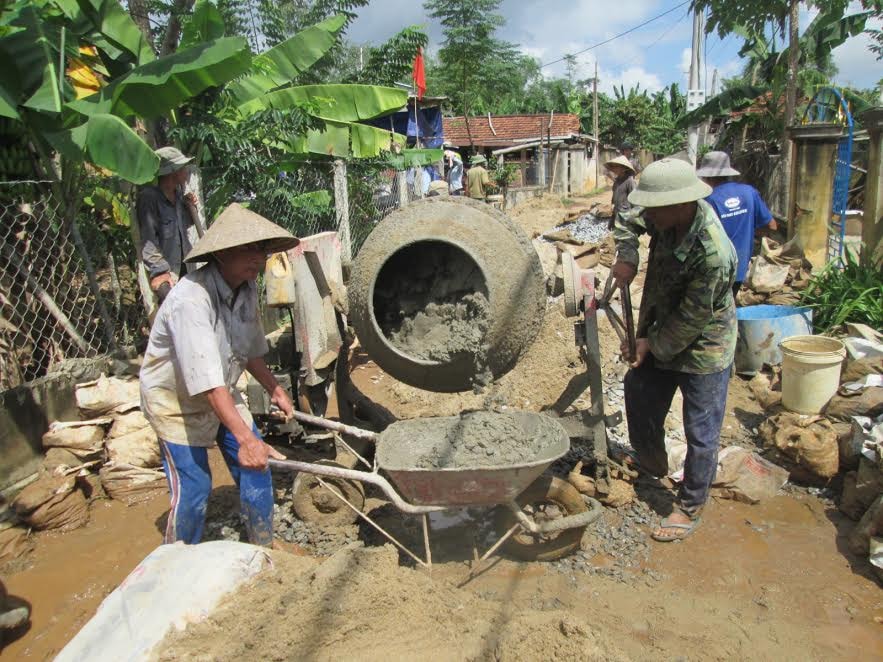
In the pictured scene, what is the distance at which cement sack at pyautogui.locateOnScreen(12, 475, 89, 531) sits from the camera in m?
3.57

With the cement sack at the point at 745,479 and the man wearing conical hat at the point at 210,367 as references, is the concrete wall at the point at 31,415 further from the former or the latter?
the cement sack at the point at 745,479

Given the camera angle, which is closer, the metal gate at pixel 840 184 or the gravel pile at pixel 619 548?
the gravel pile at pixel 619 548

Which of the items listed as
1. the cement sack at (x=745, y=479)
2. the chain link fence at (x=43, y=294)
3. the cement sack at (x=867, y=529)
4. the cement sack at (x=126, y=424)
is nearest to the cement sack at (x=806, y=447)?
the cement sack at (x=745, y=479)

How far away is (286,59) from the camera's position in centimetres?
647

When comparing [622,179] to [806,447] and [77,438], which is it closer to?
[806,447]

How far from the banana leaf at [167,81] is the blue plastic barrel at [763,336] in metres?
4.63

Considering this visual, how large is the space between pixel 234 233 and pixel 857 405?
13.7ft

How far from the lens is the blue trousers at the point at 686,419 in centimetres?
336

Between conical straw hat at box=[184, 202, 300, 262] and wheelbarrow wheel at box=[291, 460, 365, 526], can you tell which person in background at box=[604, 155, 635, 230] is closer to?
wheelbarrow wheel at box=[291, 460, 365, 526]

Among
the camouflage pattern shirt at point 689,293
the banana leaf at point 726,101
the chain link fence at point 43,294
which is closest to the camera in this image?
the camouflage pattern shirt at point 689,293

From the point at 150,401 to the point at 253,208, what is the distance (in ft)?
12.9

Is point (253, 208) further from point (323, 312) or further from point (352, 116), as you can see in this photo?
point (323, 312)

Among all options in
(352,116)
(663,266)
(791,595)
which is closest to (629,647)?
(791,595)

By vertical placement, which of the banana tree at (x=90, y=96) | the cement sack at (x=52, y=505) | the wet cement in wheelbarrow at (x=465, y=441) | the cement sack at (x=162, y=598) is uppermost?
the banana tree at (x=90, y=96)
